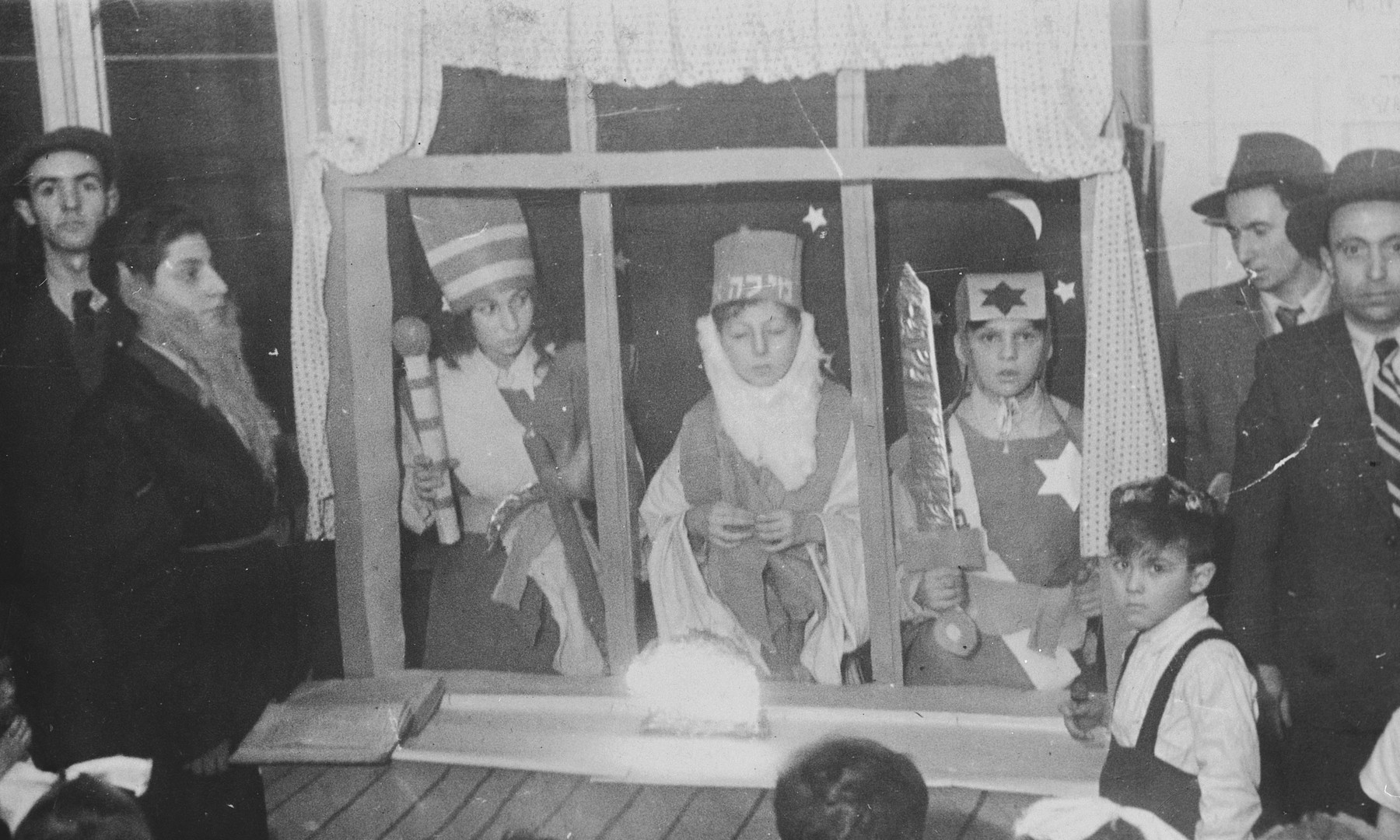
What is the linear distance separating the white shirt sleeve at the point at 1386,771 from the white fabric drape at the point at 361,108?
1.82 metres

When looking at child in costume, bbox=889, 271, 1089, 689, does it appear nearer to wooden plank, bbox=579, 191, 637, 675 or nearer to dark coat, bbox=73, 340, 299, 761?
wooden plank, bbox=579, 191, 637, 675

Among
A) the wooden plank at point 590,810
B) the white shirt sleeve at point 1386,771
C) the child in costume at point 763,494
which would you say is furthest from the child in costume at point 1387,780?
the wooden plank at point 590,810

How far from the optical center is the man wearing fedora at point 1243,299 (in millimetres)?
1846

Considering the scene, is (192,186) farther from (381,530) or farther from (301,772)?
(301,772)

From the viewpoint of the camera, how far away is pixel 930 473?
79.3 inches

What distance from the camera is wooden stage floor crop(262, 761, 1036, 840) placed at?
78.7 inches

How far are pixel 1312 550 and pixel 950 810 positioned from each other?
0.71m

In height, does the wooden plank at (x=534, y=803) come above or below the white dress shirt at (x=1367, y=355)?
below

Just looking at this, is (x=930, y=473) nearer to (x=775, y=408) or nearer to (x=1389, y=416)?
(x=775, y=408)

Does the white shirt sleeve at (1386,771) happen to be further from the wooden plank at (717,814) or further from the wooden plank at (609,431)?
the wooden plank at (609,431)

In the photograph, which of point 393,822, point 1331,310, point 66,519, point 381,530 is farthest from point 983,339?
point 66,519

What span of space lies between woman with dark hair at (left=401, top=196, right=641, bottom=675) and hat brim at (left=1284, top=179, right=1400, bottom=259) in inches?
44.1

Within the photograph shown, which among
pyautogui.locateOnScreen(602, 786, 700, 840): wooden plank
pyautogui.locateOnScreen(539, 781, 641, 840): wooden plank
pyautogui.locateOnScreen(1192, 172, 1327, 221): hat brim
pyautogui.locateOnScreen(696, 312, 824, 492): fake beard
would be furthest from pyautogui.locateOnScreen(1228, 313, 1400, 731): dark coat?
pyautogui.locateOnScreen(539, 781, 641, 840): wooden plank

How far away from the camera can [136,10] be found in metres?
2.04
